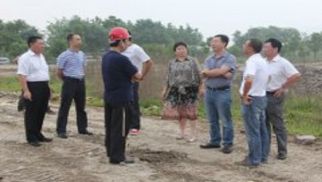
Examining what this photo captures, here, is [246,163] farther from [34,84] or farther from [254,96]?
[34,84]

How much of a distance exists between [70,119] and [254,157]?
5.76 metres

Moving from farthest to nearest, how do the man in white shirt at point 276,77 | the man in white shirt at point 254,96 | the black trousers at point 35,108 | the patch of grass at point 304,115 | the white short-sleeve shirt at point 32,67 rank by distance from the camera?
the patch of grass at point 304,115 < the black trousers at point 35,108 < the white short-sleeve shirt at point 32,67 < the man in white shirt at point 276,77 < the man in white shirt at point 254,96

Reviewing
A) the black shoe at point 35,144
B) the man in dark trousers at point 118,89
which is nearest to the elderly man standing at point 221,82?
the man in dark trousers at point 118,89

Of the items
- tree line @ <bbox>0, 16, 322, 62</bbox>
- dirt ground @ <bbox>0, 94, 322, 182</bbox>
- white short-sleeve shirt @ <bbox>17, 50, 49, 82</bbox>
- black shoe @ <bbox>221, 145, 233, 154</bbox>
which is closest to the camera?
dirt ground @ <bbox>0, 94, 322, 182</bbox>

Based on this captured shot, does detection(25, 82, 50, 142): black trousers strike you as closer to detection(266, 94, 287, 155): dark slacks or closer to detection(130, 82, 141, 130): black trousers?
detection(130, 82, 141, 130): black trousers

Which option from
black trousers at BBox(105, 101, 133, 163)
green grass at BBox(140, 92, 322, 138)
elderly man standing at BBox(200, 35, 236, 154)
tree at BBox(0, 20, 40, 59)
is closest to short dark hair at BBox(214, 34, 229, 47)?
elderly man standing at BBox(200, 35, 236, 154)

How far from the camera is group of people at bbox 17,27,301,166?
806 centimetres

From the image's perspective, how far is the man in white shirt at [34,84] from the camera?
30.9 feet

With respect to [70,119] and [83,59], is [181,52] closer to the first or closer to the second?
[83,59]

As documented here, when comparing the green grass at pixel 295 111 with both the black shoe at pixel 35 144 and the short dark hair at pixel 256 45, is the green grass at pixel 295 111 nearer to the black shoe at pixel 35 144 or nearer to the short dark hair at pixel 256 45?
the short dark hair at pixel 256 45

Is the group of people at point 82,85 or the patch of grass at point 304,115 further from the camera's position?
the patch of grass at point 304,115

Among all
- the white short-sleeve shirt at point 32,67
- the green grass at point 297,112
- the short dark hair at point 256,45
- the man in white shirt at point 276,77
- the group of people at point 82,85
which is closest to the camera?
the short dark hair at point 256,45

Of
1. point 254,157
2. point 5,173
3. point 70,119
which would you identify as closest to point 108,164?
point 5,173

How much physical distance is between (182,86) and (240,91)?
61.9 inches
